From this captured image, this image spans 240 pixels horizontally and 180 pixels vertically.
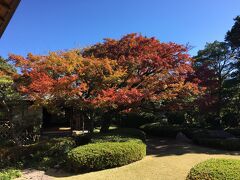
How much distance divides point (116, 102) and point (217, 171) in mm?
6897

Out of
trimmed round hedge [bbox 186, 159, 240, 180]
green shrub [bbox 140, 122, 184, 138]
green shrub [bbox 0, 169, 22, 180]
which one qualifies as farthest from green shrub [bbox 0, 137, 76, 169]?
green shrub [bbox 140, 122, 184, 138]

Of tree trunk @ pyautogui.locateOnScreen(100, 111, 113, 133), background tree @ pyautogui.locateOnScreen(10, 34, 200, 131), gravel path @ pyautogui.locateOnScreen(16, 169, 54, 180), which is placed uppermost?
background tree @ pyautogui.locateOnScreen(10, 34, 200, 131)

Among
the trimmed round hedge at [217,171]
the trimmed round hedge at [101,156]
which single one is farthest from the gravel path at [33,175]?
the trimmed round hedge at [217,171]

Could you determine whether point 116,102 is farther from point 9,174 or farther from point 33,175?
point 9,174

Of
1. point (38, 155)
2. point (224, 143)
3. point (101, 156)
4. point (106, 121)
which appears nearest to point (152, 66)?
point (106, 121)

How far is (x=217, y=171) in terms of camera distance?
19.5 ft

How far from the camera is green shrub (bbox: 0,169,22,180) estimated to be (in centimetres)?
895

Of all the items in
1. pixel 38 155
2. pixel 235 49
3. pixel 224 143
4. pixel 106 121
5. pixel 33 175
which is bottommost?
pixel 33 175

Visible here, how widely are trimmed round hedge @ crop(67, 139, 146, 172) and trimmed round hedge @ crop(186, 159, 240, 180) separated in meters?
3.85

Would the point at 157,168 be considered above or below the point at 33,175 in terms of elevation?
above

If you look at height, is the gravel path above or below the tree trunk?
below

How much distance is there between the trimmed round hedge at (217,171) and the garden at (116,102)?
0.02 meters

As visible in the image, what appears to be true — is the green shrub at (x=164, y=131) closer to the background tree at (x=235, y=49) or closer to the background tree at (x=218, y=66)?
the background tree at (x=218, y=66)

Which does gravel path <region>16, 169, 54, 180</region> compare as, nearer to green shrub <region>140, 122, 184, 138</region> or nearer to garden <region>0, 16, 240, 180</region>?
garden <region>0, 16, 240, 180</region>
